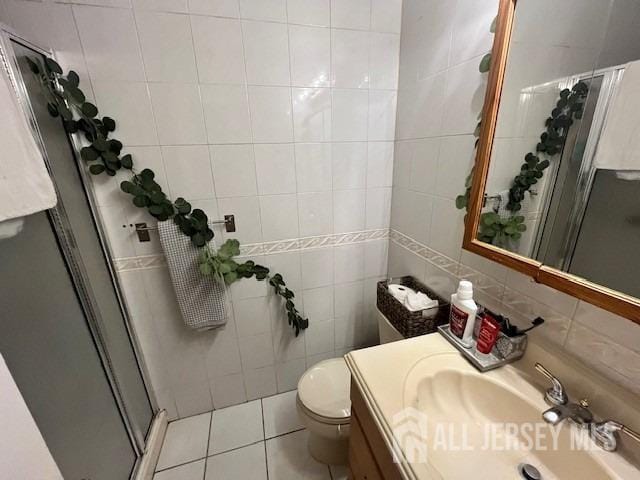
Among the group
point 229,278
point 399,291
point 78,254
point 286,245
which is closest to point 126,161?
point 78,254

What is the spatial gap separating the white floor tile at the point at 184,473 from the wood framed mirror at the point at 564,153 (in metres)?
1.59

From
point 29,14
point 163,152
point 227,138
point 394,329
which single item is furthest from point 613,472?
point 29,14

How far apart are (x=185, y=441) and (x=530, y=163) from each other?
6.36 ft

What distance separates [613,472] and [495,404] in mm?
228

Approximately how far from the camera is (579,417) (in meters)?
0.58

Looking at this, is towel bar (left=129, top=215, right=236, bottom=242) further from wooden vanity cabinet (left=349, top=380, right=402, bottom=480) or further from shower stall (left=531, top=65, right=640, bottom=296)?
shower stall (left=531, top=65, right=640, bottom=296)

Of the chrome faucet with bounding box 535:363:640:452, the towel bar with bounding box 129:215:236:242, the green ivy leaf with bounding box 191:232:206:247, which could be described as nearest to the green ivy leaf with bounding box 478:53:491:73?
the chrome faucet with bounding box 535:363:640:452

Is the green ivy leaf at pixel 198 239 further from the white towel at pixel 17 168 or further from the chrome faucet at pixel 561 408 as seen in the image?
the chrome faucet at pixel 561 408

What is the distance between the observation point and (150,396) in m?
1.38

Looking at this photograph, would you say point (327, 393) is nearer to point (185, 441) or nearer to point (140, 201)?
point (185, 441)

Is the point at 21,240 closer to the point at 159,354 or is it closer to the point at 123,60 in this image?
the point at 123,60

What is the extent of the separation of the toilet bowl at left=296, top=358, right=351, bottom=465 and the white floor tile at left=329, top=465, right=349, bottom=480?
0.9 inches

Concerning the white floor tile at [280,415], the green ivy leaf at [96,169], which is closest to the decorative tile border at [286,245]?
the green ivy leaf at [96,169]

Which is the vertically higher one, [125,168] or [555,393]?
[125,168]
